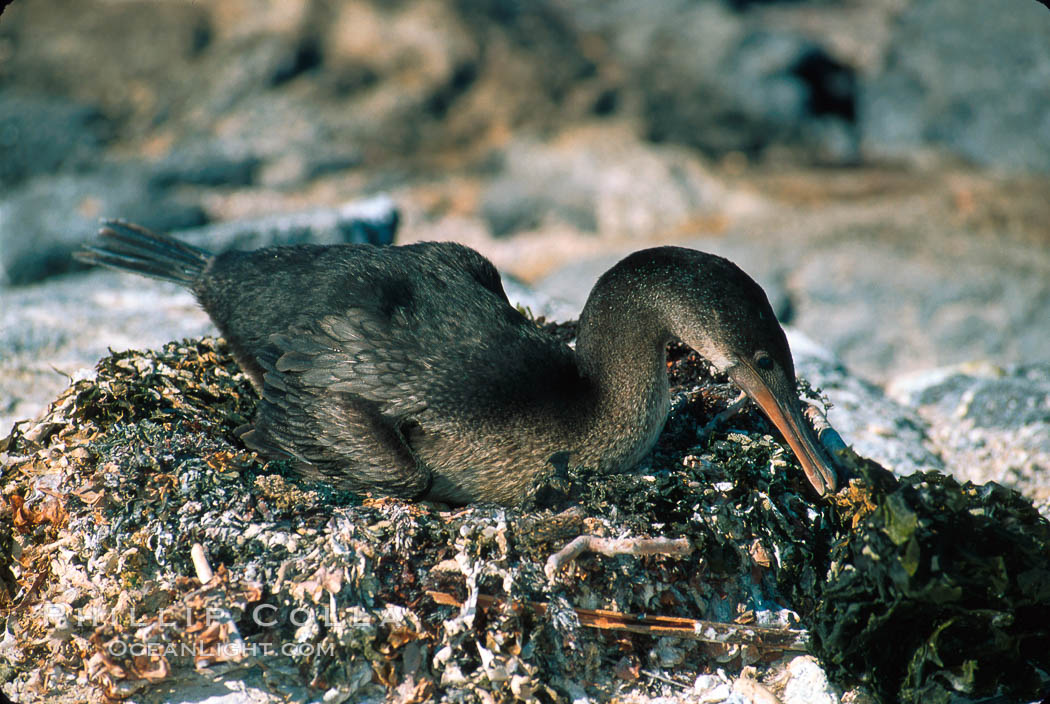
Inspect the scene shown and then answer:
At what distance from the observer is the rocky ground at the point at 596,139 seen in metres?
9.95

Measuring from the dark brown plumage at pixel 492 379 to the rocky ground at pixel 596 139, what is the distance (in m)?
3.74

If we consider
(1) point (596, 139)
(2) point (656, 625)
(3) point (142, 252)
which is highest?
(1) point (596, 139)

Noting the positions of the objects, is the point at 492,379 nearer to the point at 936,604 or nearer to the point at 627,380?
the point at 627,380

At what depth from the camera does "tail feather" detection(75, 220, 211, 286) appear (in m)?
5.60

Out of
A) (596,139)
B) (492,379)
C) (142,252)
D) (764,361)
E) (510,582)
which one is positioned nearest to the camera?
(510,582)

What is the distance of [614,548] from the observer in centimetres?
379

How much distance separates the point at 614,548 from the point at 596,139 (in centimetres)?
977

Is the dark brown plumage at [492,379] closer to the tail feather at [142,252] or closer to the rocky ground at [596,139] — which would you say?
the tail feather at [142,252]

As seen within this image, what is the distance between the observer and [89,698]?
375 cm

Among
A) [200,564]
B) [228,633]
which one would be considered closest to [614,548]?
[228,633]

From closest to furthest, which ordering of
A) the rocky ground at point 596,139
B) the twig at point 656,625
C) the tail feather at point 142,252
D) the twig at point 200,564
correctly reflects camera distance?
the twig at point 656,625 → the twig at point 200,564 → the tail feather at point 142,252 → the rocky ground at point 596,139

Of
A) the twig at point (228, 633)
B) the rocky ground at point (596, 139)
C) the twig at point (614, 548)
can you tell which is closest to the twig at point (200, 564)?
the twig at point (228, 633)

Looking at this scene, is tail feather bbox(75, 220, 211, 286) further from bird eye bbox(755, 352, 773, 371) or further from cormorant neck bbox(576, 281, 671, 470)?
bird eye bbox(755, 352, 773, 371)

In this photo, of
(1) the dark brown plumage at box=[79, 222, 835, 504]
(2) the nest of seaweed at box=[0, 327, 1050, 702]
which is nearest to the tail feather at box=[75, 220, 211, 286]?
(1) the dark brown plumage at box=[79, 222, 835, 504]
